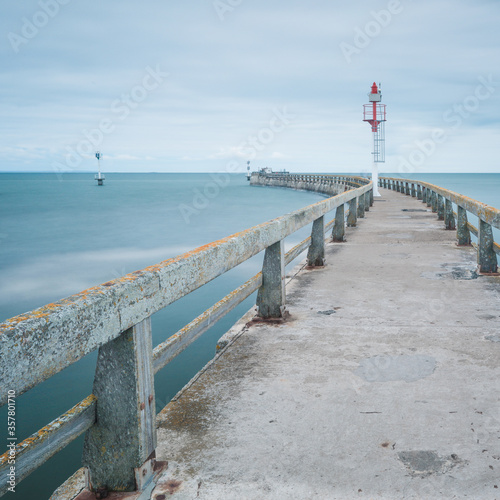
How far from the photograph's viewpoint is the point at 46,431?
161 cm

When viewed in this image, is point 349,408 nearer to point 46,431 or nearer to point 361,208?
point 46,431

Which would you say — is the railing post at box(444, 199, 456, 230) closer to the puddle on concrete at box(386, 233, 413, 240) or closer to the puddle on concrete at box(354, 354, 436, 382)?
the puddle on concrete at box(386, 233, 413, 240)

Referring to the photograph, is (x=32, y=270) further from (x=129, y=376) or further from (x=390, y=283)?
(x=129, y=376)

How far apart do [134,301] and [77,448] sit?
4.71 meters

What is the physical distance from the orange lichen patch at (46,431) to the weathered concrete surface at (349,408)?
0.46m

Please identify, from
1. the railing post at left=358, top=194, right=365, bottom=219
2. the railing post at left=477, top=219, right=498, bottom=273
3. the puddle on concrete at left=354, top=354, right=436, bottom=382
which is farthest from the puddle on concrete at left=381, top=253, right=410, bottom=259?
the railing post at left=358, top=194, right=365, bottom=219

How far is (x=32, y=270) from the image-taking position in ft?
58.9

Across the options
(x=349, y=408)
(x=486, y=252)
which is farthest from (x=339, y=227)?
(x=349, y=408)

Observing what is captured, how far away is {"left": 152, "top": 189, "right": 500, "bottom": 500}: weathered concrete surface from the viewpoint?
6.42 ft

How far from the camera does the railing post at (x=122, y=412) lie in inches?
72.2

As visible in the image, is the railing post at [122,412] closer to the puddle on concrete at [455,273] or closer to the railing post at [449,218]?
the puddle on concrete at [455,273]

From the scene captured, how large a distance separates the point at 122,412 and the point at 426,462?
4.13ft

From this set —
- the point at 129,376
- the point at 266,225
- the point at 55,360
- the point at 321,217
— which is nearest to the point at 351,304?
the point at 266,225

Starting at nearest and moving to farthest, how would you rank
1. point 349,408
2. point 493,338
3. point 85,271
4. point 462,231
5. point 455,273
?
point 349,408 < point 493,338 < point 455,273 < point 462,231 < point 85,271
